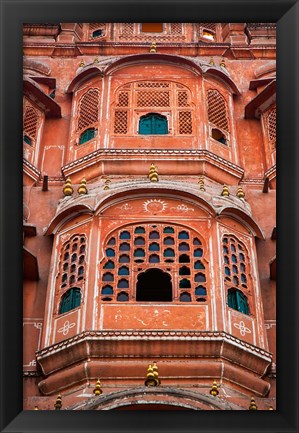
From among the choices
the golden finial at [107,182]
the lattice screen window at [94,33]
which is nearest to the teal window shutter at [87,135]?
the golden finial at [107,182]

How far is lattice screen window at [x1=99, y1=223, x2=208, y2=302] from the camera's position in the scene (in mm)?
14680

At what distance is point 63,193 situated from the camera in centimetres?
1669

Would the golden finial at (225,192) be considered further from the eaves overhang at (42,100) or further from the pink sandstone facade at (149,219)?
the eaves overhang at (42,100)

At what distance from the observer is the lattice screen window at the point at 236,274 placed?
14.9 m

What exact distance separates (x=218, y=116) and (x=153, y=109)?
1016mm

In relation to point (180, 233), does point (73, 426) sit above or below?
below

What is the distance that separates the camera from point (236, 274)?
15242mm

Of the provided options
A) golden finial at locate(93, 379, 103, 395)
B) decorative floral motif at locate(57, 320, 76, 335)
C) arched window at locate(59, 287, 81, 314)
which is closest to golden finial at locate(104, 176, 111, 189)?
arched window at locate(59, 287, 81, 314)

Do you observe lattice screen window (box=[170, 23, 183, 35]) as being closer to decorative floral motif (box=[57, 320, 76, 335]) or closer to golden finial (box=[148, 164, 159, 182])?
golden finial (box=[148, 164, 159, 182])

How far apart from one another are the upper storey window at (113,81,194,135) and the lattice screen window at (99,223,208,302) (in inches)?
98.4

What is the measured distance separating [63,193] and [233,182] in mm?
2409
